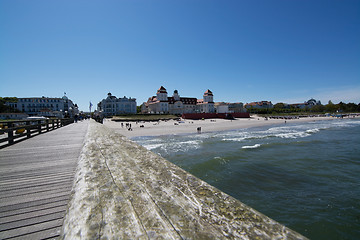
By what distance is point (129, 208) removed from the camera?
151 cm

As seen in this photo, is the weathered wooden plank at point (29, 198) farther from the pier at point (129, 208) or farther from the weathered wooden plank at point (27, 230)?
the weathered wooden plank at point (27, 230)

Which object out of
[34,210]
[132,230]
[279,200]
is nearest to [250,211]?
[132,230]

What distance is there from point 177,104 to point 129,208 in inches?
3962

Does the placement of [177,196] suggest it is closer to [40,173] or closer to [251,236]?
[251,236]

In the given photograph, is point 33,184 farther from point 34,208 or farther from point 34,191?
point 34,208

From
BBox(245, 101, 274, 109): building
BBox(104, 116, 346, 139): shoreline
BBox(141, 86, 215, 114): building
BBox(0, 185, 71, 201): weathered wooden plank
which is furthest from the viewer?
BBox(245, 101, 274, 109): building

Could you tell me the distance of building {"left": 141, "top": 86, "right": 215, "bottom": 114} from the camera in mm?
98269

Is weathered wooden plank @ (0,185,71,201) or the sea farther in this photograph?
the sea

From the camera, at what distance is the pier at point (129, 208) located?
1.16 meters

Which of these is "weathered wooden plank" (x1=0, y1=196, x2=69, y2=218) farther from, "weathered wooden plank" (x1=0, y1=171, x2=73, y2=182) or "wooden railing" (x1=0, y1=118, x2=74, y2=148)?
"wooden railing" (x1=0, y1=118, x2=74, y2=148)

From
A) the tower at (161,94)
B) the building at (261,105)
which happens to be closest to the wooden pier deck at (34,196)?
the tower at (161,94)

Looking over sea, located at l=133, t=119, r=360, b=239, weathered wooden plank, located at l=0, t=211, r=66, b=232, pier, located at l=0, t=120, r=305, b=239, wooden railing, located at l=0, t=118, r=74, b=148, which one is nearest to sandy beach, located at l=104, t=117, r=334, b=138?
wooden railing, located at l=0, t=118, r=74, b=148

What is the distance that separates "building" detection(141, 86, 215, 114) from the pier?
304 feet

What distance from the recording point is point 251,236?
105cm
